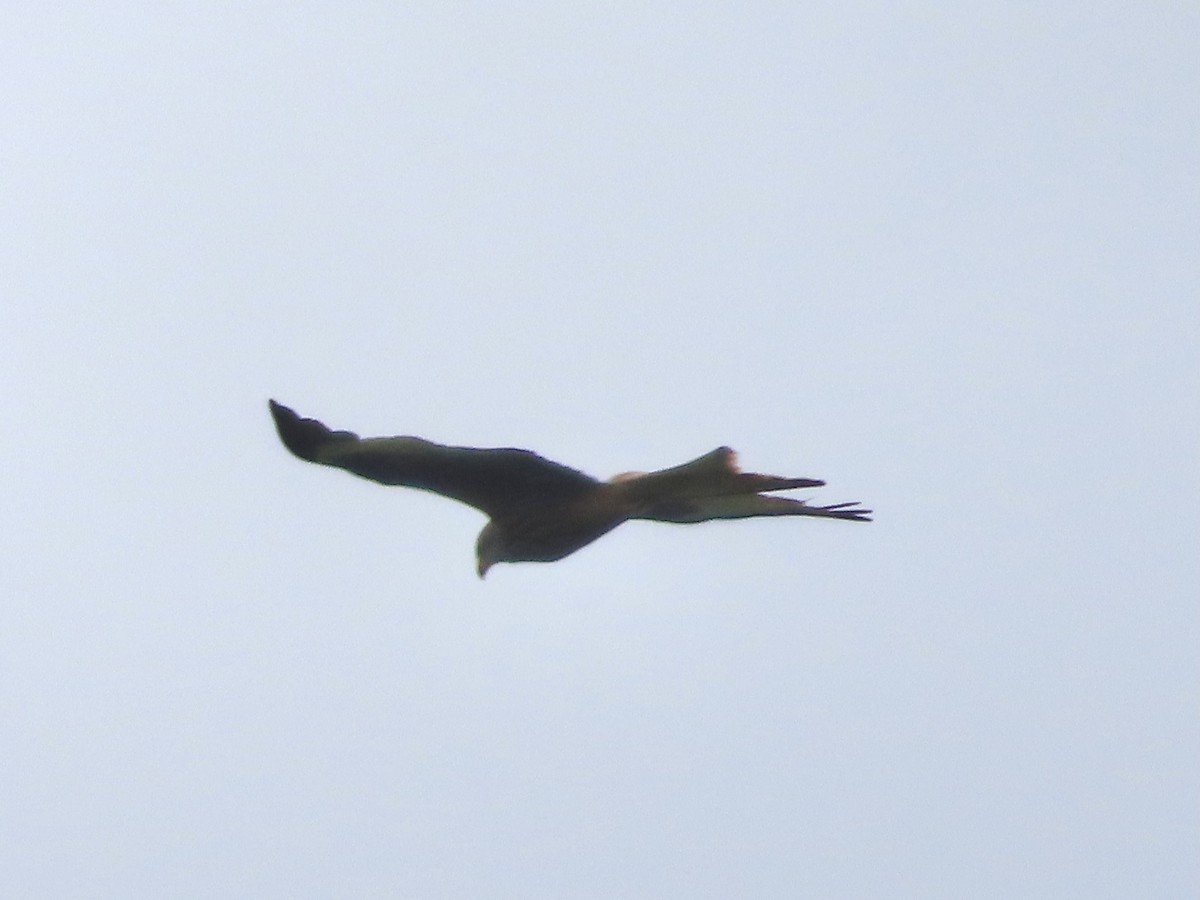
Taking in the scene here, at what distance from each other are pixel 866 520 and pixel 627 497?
150 cm

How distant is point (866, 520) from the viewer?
11.8m

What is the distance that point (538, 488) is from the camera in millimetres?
11703

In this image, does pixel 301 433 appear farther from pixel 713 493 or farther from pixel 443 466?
pixel 713 493

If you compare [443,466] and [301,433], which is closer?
[301,433]

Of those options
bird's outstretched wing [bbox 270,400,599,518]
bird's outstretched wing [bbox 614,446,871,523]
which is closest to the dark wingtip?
bird's outstretched wing [bbox 270,400,599,518]

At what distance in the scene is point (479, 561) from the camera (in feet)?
39.1

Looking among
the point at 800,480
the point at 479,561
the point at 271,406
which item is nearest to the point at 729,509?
the point at 800,480

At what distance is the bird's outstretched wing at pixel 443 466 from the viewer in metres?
11.4

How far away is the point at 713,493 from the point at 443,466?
1.69 meters

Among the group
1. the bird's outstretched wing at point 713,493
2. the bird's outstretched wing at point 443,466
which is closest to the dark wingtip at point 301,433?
the bird's outstretched wing at point 443,466

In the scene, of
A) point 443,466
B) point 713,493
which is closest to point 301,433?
point 443,466

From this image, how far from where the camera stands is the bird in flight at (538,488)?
1143 cm

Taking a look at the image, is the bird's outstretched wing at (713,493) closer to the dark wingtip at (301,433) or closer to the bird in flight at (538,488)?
the bird in flight at (538,488)

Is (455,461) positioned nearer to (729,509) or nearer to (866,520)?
(729,509)
